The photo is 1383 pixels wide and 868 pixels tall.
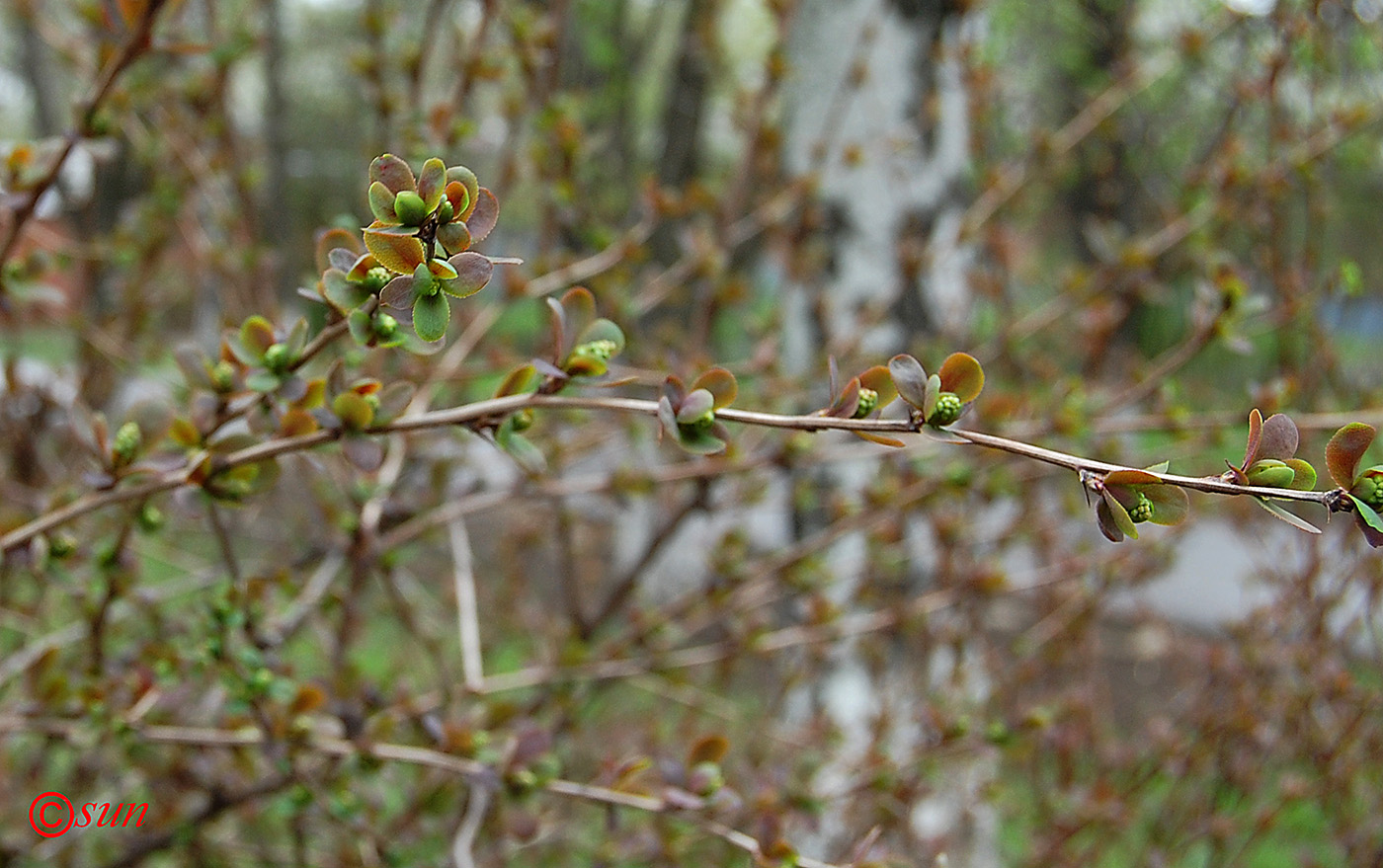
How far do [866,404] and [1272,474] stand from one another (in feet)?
0.64

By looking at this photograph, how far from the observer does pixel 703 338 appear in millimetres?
1700

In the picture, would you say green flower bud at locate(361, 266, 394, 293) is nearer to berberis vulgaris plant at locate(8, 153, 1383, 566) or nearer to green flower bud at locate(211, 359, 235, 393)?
berberis vulgaris plant at locate(8, 153, 1383, 566)

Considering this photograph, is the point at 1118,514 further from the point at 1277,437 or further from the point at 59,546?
the point at 59,546

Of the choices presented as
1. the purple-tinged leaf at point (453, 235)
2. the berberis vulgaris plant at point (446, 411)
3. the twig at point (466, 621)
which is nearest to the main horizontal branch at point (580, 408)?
the berberis vulgaris plant at point (446, 411)

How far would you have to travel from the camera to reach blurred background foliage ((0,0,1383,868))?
93 cm

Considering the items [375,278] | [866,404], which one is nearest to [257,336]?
[375,278]

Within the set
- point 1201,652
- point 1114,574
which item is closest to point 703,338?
point 1114,574

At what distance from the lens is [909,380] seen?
51 cm

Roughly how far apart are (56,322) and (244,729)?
0.79 metres

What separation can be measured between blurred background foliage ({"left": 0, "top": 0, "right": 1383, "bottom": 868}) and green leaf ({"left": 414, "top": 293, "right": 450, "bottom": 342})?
1.02ft

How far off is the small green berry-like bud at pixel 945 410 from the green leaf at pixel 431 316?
241mm

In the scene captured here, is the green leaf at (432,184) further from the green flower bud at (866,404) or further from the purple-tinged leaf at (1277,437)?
the purple-tinged leaf at (1277,437)

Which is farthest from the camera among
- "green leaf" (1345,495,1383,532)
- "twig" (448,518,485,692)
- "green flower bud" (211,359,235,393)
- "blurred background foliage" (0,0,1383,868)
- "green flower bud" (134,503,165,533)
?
"twig" (448,518,485,692)

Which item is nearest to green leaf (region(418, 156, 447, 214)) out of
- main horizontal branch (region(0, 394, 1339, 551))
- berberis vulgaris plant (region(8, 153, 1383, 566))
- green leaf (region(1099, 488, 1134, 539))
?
berberis vulgaris plant (region(8, 153, 1383, 566))
